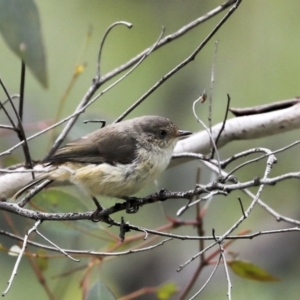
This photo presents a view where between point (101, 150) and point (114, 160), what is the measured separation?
0.07 m

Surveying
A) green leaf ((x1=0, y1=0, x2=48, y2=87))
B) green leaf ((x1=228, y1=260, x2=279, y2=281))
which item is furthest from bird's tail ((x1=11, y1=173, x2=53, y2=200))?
green leaf ((x1=228, y1=260, x2=279, y2=281))

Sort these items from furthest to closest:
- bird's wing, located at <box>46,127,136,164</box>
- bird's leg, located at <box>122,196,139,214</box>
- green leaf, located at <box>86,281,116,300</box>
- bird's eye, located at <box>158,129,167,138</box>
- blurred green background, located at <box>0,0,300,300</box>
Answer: blurred green background, located at <box>0,0,300,300</box> → bird's eye, located at <box>158,129,167,138</box> → bird's wing, located at <box>46,127,136,164</box> → green leaf, located at <box>86,281,116,300</box> → bird's leg, located at <box>122,196,139,214</box>

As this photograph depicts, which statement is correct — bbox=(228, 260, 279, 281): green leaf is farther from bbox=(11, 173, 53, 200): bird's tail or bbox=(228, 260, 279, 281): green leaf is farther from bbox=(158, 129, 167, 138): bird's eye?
bbox=(11, 173, 53, 200): bird's tail

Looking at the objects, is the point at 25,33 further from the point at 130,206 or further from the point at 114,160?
the point at 130,206

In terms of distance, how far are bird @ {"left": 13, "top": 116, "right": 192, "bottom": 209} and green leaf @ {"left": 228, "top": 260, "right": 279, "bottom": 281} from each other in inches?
19.4

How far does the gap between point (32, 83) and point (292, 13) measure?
2.42 metres

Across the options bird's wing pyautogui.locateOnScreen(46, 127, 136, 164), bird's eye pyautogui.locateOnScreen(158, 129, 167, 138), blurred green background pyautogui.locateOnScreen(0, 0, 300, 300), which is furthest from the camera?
blurred green background pyautogui.locateOnScreen(0, 0, 300, 300)

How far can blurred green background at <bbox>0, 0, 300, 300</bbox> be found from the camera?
176 inches

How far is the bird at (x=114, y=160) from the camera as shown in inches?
91.1

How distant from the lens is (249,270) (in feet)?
8.15

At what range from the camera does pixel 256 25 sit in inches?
202

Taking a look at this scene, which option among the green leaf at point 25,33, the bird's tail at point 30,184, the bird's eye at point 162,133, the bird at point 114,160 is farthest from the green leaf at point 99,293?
the green leaf at point 25,33

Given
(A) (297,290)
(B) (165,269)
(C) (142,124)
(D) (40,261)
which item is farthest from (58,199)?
(A) (297,290)

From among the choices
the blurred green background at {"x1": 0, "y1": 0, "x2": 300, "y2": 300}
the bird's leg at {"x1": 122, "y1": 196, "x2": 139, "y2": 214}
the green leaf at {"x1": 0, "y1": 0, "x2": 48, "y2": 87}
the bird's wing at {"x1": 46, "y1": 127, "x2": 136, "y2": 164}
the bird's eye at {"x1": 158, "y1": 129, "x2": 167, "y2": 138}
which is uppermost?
the green leaf at {"x1": 0, "y1": 0, "x2": 48, "y2": 87}
